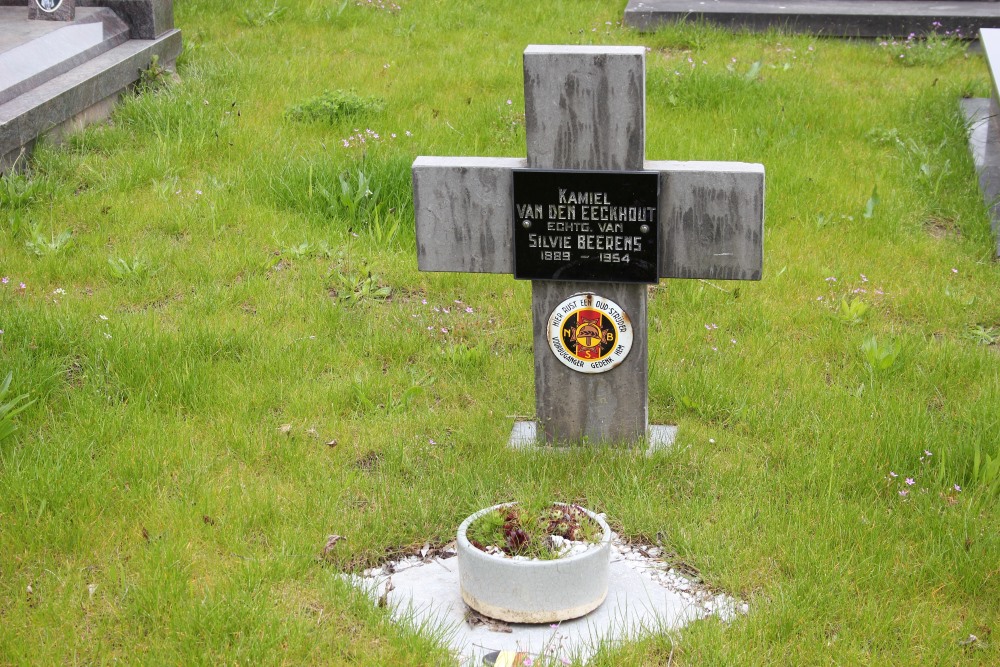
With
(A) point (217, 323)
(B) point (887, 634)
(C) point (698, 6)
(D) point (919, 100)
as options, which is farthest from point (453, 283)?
(C) point (698, 6)

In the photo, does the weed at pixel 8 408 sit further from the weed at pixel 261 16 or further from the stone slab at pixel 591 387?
the weed at pixel 261 16

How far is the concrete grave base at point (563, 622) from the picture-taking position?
280 centimetres

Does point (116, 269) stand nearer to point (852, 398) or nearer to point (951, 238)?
point (852, 398)

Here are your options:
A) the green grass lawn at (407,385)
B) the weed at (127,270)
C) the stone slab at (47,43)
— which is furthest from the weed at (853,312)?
the stone slab at (47,43)

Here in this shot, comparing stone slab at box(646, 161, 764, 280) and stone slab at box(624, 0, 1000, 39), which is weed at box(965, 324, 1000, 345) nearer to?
stone slab at box(646, 161, 764, 280)

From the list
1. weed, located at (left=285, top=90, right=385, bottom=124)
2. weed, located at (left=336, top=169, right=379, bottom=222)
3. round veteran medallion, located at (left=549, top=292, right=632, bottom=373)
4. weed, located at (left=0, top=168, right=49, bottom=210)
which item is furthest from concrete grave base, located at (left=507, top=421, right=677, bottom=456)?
weed, located at (left=285, top=90, right=385, bottom=124)

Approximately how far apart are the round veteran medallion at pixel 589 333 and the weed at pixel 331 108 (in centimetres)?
323

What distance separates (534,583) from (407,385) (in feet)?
4.61

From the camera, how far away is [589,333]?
3.55 metres

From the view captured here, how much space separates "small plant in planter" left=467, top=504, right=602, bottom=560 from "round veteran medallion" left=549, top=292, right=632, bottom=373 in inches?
27.4

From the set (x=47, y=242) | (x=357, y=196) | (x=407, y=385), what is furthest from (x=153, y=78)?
(x=407, y=385)

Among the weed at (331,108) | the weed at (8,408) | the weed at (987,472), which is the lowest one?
the weed at (987,472)

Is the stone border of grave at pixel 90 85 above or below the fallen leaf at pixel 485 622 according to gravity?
Answer: above

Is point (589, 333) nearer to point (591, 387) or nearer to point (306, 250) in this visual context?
point (591, 387)
